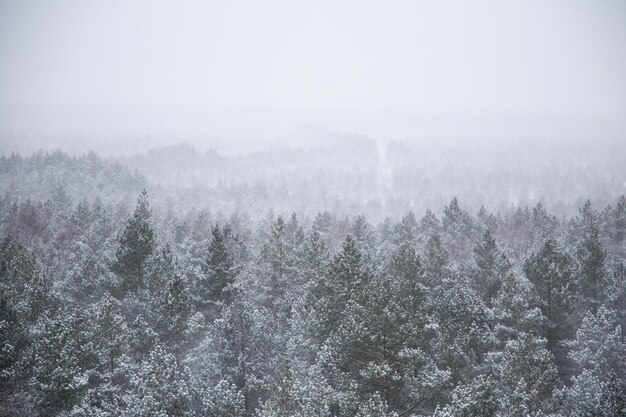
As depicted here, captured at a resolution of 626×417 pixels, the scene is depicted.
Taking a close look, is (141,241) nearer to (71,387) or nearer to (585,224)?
(71,387)

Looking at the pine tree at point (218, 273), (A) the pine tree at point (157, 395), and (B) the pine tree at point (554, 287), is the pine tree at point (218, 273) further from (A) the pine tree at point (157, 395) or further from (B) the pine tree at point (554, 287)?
(B) the pine tree at point (554, 287)

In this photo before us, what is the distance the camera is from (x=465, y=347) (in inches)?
953

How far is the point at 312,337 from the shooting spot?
26094mm

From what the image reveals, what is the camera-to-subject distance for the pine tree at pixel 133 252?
32281 mm

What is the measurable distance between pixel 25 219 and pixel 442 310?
58351 mm

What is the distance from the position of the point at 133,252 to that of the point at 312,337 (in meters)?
15.9

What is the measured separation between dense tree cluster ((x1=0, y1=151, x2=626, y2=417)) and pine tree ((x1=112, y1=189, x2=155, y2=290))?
111 mm

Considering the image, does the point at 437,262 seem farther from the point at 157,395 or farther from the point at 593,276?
the point at 157,395

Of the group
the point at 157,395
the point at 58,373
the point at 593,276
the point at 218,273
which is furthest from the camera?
the point at 593,276

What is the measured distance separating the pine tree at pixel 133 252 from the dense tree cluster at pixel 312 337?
0.36ft

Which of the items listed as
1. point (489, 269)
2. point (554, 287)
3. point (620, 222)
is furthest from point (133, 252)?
point (620, 222)

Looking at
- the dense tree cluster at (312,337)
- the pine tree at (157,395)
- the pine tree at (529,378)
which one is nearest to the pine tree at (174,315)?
the dense tree cluster at (312,337)

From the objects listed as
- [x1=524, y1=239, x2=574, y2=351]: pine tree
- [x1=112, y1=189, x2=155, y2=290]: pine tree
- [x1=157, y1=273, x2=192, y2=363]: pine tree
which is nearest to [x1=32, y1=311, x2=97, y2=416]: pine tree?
[x1=157, y1=273, x2=192, y2=363]: pine tree

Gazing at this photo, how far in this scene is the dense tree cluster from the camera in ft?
63.3
